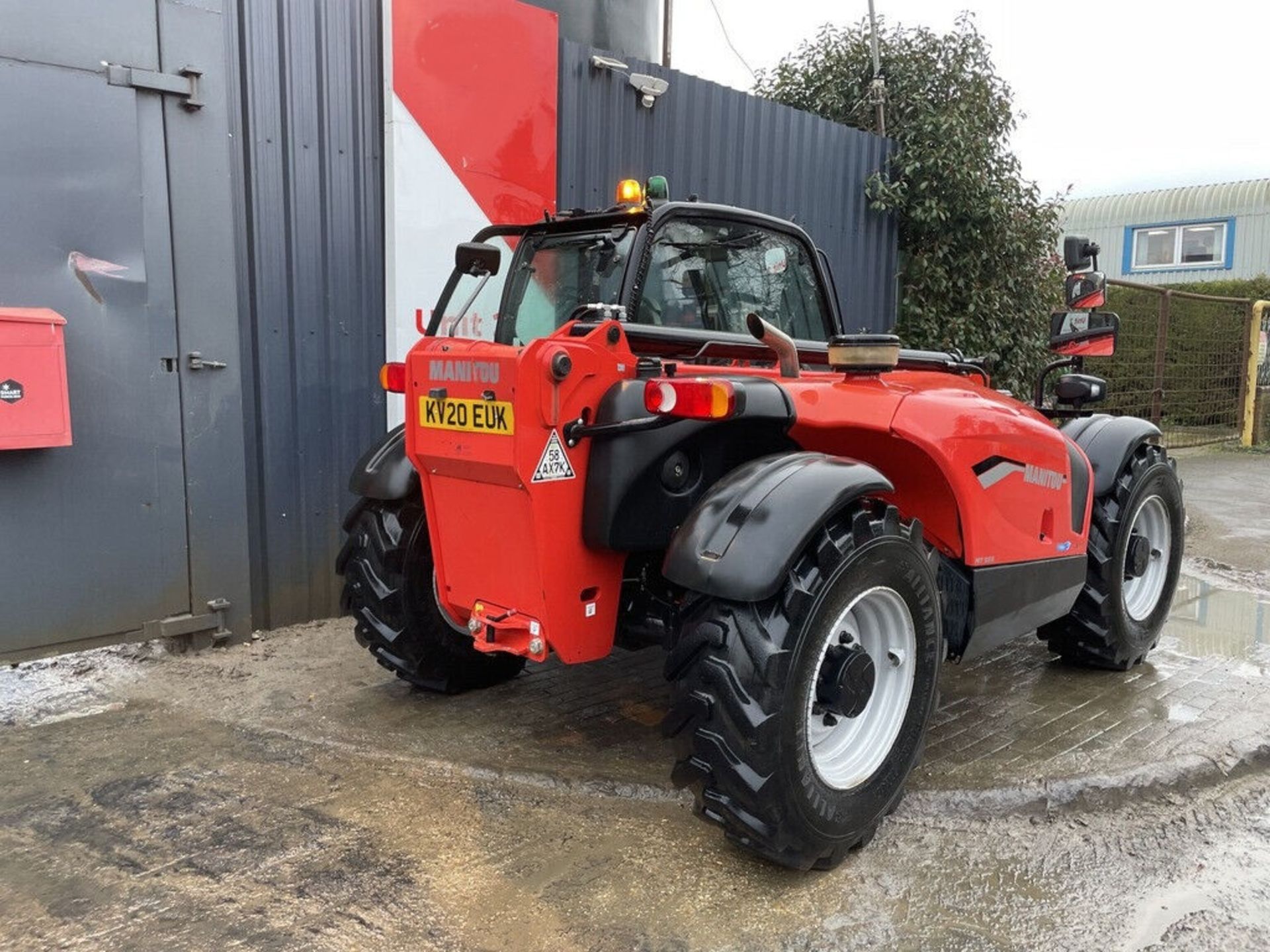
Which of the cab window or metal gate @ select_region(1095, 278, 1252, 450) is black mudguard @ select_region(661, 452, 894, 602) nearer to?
the cab window

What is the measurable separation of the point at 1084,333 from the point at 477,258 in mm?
2657

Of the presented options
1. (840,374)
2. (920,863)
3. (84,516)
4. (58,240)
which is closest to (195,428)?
(84,516)

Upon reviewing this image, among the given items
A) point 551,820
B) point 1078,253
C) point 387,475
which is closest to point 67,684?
point 387,475

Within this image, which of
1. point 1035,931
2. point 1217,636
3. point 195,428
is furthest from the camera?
point 1217,636

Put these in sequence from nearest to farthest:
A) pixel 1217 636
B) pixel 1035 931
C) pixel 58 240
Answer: pixel 1035 931, pixel 58 240, pixel 1217 636

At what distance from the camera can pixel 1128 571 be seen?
456 cm

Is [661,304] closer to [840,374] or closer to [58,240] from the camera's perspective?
[840,374]

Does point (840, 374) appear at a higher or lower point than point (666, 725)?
higher

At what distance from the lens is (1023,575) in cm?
369

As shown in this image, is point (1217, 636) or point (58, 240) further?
point (1217, 636)

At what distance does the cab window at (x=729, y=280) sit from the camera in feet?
11.4

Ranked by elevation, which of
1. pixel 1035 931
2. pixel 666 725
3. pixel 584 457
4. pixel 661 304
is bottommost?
pixel 1035 931

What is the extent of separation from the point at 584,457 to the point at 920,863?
156 cm

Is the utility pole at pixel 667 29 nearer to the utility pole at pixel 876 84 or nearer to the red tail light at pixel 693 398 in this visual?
the utility pole at pixel 876 84
